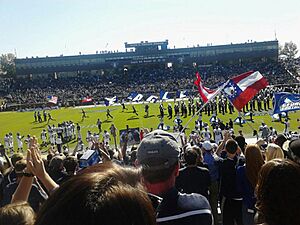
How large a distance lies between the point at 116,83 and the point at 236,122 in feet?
186

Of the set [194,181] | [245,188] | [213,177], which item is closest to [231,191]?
[245,188]

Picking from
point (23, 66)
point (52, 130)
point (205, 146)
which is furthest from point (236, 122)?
point (23, 66)

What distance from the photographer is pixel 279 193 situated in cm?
246

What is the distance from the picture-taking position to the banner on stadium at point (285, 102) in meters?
15.4

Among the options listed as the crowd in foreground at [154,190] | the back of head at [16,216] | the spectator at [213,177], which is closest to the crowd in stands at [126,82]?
the spectator at [213,177]

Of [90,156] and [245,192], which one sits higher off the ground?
[90,156]

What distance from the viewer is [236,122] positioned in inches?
1164

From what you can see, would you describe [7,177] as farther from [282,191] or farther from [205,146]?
[282,191]

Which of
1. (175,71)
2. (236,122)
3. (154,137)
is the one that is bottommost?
(236,122)

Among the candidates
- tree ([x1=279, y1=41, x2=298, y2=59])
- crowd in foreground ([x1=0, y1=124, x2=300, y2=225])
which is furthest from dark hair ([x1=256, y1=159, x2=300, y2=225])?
tree ([x1=279, y1=41, x2=298, y2=59])

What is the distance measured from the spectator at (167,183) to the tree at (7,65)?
10585 centimetres

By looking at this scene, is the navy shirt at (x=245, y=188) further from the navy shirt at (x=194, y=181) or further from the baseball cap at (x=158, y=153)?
the baseball cap at (x=158, y=153)

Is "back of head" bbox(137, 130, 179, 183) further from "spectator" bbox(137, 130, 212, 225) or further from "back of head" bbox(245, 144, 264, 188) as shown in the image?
"back of head" bbox(245, 144, 264, 188)

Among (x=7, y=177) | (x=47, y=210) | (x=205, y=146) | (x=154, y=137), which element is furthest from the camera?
(x=205, y=146)
